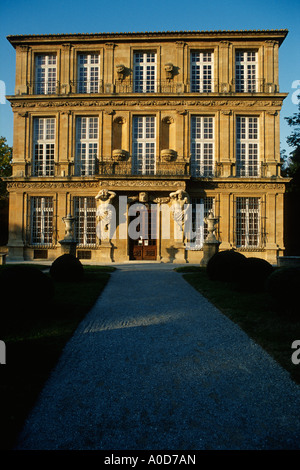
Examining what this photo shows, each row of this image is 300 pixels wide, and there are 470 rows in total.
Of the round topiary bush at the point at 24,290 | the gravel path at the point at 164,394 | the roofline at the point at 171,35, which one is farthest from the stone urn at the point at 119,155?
the gravel path at the point at 164,394

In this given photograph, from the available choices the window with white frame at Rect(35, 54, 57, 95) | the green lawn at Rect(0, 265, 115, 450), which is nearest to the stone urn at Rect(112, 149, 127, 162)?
the window with white frame at Rect(35, 54, 57, 95)

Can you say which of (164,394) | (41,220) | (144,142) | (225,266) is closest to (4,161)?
(41,220)

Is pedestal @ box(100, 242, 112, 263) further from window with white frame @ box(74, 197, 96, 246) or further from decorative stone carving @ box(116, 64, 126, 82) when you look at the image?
decorative stone carving @ box(116, 64, 126, 82)

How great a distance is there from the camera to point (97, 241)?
22484 millimetres

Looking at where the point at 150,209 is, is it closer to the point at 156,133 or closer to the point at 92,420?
the point at 156,133

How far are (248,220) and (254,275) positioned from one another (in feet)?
45.3

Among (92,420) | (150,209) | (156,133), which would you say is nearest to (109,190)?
(150,209)

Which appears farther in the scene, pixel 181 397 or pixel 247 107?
pixel 247 107

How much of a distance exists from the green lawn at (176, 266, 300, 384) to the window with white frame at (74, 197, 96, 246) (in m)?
13.9

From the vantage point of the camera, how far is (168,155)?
22.2 meters

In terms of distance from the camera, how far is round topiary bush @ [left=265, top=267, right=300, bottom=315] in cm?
643

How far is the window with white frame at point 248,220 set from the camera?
74.7ft

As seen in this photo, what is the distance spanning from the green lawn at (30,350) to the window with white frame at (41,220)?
15643mm

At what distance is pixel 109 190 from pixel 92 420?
19286 millimetres
